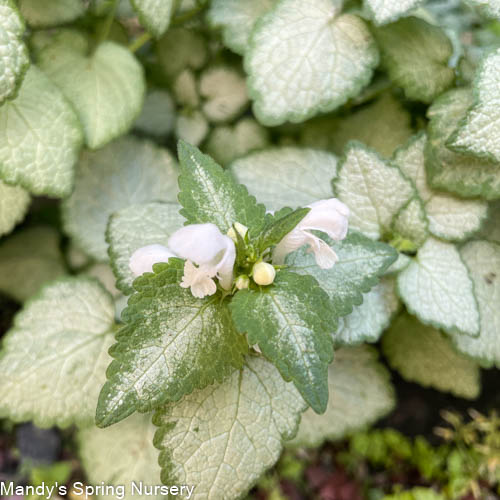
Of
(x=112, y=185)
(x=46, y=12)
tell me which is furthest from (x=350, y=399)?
(x=46, y=12)

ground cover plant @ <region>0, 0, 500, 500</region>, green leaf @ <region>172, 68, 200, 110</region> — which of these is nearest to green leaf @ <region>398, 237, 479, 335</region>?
ground cover plant @ <region>0, 0, 500, 500</region>

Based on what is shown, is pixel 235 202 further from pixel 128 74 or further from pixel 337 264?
pixel 128 74

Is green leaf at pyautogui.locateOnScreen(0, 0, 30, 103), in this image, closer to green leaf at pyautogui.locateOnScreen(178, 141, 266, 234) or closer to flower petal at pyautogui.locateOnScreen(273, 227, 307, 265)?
green leaf at pyautogui.locateOnScreen(178, 141, 266, 234)

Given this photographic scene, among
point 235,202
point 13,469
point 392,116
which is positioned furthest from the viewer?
point 13,469

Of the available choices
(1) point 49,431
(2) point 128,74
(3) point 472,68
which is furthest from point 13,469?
(3) point 472,68

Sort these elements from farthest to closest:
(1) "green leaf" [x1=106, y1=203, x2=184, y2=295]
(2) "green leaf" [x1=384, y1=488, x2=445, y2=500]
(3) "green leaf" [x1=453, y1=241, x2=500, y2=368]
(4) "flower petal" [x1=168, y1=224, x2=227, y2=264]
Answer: (2) "green leaf" [x1=384, y1=488, x2=445, y2=500]
(3) "green leaf" [x1=453, y1=241, x2=500, y2=368]
(1) "green leaf" [x1=106, y1=203, x2=184, y2=295]
(4) "flower petal" [x1=168, y1=224, x2=227, y2=264]

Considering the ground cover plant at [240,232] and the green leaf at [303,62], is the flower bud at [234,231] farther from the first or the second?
the green leaf at [303,62]
